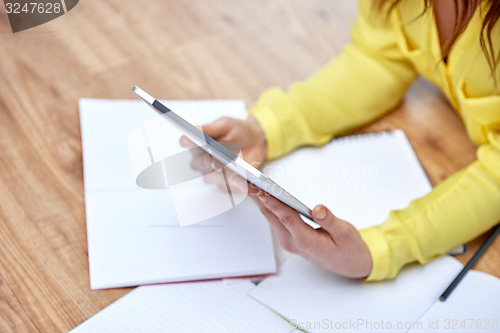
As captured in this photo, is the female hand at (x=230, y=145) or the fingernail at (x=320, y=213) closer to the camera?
the fingernail at (x=320, y=213)

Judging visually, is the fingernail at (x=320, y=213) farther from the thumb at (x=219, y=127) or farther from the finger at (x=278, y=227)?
the thumb at (x=219, y=127)

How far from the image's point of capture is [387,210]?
0.74 meters

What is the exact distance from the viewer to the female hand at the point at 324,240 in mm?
584

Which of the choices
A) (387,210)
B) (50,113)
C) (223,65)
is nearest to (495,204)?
(387,210)

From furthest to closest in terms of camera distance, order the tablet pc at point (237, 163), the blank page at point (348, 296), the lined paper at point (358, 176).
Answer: the lined paper at point (358, 176) < the blank page at point (348, 296) < the tablet pc at point (237, 163)

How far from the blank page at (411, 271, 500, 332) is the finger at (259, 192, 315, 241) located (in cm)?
15

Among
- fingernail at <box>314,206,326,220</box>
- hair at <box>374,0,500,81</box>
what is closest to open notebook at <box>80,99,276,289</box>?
fingernail at <box>314,206,326,220</box>

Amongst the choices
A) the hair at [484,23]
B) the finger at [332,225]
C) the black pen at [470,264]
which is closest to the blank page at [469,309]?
the black pen at [470,264]

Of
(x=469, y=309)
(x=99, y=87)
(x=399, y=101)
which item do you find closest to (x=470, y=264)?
(x=469, y=309)

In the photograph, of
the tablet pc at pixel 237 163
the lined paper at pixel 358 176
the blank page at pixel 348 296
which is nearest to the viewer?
the tablet pc at pixel 237 163

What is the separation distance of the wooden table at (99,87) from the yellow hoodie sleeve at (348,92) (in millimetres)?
46

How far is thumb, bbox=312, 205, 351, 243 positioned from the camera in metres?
0.57

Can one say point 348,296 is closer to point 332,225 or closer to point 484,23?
point 332,225

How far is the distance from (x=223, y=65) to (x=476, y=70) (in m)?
0.39
